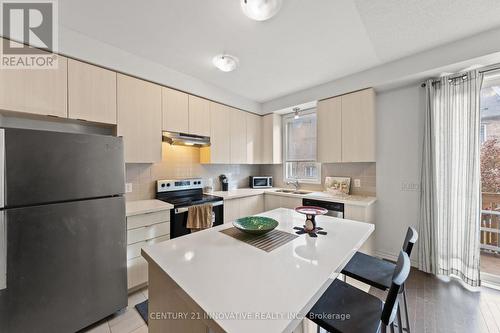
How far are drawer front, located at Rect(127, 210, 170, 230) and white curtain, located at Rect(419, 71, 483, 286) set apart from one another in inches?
120

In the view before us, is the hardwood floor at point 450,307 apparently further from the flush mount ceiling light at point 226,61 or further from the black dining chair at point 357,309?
the flush mount ceiling light at point 226,61

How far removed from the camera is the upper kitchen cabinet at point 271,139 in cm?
376

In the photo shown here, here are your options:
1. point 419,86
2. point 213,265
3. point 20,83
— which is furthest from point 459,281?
point 20,83

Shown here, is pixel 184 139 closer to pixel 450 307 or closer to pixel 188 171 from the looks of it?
pixel 188 171

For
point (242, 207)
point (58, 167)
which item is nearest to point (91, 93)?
point (58, 167)

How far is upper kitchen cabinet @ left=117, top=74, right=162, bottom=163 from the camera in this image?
2.10m

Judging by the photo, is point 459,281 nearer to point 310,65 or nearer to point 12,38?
point 310,65

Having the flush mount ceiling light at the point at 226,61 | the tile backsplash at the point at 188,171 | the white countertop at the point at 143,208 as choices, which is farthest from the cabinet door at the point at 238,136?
the white countertop at the point at 143,208

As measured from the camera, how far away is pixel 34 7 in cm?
151

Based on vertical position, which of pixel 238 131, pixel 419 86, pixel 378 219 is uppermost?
pixel 419 86

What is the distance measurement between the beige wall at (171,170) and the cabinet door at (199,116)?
16.2 inches

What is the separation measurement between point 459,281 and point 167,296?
9.98 ft

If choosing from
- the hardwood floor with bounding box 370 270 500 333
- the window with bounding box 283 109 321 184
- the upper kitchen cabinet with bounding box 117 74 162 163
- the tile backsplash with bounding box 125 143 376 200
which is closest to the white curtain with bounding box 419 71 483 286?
the hardwood floor with bounding box 370 270 500 333

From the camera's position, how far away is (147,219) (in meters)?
2.05
